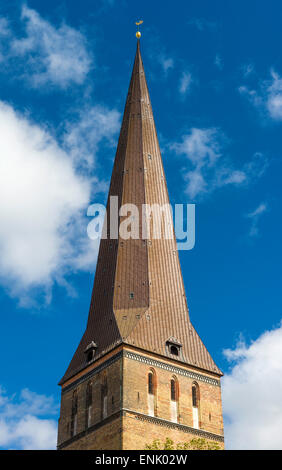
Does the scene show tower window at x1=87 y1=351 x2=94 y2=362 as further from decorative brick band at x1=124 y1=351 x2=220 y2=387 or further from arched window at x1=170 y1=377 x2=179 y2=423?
arched window at x1=170 y1=377 x2=179 y2=423

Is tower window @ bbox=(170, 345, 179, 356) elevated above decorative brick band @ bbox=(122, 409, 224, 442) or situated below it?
above

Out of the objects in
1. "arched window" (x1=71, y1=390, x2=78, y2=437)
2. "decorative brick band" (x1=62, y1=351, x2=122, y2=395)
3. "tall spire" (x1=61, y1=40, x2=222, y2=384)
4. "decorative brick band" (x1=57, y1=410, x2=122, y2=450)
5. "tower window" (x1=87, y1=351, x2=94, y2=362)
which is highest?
"tall spire" (x1=61, y1=40, x2=222, y2=384)

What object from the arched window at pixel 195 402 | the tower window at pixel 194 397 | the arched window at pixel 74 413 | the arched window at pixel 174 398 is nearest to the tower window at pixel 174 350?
the arched window at pixel 174 398

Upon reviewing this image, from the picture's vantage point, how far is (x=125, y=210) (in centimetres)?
4872

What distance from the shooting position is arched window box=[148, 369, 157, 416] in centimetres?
4078

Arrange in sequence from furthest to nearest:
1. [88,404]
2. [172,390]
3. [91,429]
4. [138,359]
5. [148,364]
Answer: [88,404], [172,390], [148,364], [138,359], [91,429]

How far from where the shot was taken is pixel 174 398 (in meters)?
42.3

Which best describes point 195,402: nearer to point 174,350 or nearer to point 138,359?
point 174,350

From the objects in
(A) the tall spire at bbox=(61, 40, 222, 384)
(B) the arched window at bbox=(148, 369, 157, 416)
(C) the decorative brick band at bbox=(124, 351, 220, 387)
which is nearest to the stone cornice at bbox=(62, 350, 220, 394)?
(C) the decorative brick band at bbox=(124, 351, 220, 387)

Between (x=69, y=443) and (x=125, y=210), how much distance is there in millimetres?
14532

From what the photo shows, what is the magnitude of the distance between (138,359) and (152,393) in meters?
1.95

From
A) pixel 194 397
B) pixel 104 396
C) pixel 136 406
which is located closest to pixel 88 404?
pixel 104 396

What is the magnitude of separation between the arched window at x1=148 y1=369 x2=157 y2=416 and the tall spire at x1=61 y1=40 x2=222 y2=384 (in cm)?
140
